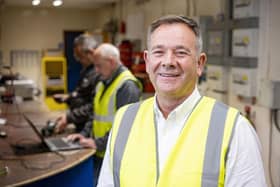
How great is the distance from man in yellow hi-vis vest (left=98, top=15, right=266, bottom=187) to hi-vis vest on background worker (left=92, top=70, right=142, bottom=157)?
51.2 inches

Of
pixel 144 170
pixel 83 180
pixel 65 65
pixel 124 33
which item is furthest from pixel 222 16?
pixel 65 65

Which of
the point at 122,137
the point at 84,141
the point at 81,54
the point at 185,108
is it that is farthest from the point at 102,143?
the point at 185,108

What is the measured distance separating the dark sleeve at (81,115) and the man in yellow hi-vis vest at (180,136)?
1899 millimetres

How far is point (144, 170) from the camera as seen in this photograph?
129cm

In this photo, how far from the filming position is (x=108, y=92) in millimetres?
2793

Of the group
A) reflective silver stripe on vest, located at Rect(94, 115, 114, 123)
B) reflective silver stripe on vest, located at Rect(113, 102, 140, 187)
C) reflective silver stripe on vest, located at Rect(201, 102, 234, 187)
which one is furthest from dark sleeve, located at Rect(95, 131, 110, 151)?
reflective silver stripe on vest, located at Rect(201, 102, 234, 187)

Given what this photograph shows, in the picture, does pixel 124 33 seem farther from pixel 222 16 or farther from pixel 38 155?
pixel 38 155

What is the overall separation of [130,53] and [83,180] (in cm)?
371

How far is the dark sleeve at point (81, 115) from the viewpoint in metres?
3.30

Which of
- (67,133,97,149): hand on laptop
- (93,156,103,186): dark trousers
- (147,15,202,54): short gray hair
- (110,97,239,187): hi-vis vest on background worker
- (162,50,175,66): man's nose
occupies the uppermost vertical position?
(147,15,202,54): short gray hair

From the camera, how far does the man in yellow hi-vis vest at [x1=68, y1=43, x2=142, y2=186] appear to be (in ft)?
8.68

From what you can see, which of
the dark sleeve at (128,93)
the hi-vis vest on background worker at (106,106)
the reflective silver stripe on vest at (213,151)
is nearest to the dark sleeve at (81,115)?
the hi-vis vest on background worker at (106,106)

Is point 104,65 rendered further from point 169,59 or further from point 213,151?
point 213,151

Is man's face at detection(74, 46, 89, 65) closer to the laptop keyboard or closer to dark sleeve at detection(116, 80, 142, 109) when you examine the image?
the laptop keyboard
